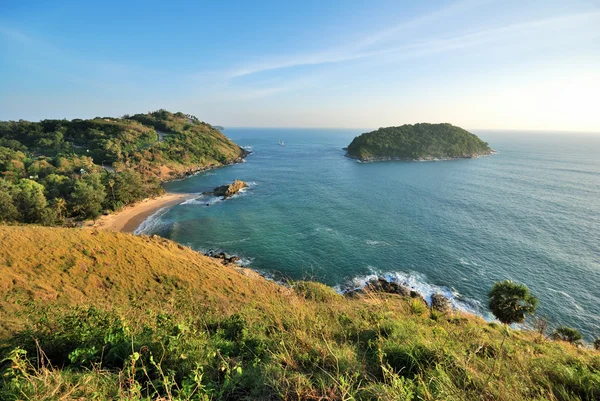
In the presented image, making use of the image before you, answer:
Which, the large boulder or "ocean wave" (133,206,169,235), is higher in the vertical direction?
"ocean wave" (133,206,169,235)

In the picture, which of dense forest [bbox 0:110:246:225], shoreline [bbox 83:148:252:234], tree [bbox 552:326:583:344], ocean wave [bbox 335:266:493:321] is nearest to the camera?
tree [bbox 552:326:583:344]

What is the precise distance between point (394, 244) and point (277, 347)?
36.1 meters

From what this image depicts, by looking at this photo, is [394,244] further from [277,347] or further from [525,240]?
[277,347]

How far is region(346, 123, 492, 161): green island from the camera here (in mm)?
120062

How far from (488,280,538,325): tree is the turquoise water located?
6.76 m

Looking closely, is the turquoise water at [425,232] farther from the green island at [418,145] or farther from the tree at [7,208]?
the green island at [418,145]

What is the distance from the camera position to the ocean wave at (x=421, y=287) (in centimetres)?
2564

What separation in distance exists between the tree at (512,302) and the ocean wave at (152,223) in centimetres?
4594

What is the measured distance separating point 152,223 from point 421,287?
43982 millimetres

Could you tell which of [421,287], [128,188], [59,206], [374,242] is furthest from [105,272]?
[128,188]

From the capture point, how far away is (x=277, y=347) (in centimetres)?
484

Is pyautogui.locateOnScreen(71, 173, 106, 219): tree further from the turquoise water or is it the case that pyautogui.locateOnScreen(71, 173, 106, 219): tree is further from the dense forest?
the turquoise water

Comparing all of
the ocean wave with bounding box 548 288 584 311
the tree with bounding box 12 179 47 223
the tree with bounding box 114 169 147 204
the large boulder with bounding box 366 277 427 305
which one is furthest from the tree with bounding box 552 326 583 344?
the tree with bounding box 114 169 147 204

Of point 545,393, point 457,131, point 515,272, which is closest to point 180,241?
point 545,393
